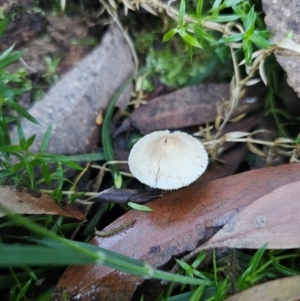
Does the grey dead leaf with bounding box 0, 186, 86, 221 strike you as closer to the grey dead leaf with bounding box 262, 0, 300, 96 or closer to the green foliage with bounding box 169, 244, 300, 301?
the green foliage with bounding box 169, 244, 300, 301

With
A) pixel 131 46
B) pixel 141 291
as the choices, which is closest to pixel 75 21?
pixel 131 46

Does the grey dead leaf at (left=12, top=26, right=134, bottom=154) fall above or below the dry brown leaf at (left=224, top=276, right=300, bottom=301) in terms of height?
above

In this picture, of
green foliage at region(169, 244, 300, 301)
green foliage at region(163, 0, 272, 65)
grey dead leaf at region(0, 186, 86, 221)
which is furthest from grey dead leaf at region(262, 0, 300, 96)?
grey dead leaf at region(0, 186, 86, 221)

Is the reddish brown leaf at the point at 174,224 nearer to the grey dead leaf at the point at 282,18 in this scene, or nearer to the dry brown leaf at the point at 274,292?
the dry brown leaf at the point at 274,292

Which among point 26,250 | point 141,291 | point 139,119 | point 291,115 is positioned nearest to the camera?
point 26,250

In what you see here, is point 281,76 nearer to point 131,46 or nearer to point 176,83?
point 176,83

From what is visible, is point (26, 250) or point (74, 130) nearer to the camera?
point (26, 250)

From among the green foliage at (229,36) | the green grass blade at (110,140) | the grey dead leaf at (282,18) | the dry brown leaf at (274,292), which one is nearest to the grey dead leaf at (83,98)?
the green grass blade at (110,140)
